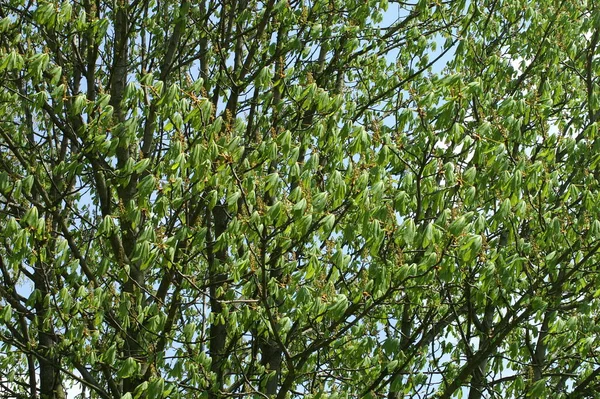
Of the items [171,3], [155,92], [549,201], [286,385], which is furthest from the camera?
[171,3]

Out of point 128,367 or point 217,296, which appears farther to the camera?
point 217,296

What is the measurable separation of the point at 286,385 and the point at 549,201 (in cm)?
426

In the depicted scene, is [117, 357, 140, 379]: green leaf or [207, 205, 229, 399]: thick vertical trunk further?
[207, 205, 229, 399]: thick vertical trunk

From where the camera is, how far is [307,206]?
23.5 ft

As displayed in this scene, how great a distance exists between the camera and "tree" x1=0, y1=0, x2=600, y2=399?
7238 mm

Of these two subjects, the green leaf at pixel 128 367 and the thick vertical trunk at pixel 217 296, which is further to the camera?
the thick vertical trunk at pixel 217 296

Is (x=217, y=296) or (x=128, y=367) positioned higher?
(x=217, y=296)

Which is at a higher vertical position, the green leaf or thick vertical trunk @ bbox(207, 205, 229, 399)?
thick vertical trunk @ bbox(207, 205, 229, 399)

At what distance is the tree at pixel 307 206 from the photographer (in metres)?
7.24

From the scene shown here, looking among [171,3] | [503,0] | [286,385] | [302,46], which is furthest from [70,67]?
[503,0]

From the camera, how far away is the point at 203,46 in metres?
10.9

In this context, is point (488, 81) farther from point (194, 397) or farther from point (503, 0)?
point (194, 397)

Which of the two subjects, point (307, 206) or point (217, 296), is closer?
point (307, 206)

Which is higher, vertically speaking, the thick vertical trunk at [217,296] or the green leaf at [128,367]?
the thick vertical trunk at [217,296]
